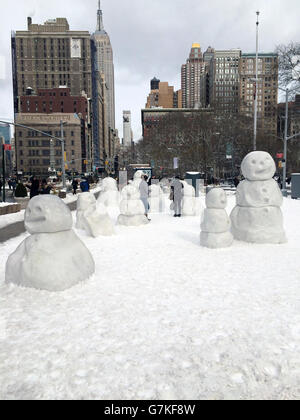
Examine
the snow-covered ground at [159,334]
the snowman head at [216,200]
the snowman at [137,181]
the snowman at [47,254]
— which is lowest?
the snow-covered ground at [159,334]

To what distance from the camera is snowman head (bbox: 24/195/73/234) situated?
540 centimetres

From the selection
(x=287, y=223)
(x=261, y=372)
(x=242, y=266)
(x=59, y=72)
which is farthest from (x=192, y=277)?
(x=59, y=72)

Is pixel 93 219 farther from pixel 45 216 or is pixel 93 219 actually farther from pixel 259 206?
pixel 259 206

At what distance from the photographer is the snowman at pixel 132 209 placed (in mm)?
11633

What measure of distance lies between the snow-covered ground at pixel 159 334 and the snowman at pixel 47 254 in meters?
0.20

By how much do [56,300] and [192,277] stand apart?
2.45 meters

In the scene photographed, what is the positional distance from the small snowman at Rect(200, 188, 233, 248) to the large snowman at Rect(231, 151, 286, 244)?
0.72m

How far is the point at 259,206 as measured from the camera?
8688mm

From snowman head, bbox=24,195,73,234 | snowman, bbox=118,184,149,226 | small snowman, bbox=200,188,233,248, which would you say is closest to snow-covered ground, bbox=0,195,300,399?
snowman head, bbox=24,195,73,234

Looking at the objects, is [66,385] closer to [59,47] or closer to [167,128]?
[167,128]

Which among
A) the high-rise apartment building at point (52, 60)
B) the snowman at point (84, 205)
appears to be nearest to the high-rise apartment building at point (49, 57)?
the high-rise apartment building at point (52, 60)

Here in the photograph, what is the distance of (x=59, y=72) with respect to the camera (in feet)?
410

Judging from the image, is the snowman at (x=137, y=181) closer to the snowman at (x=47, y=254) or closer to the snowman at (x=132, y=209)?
the snowman at (x=132, y=209)

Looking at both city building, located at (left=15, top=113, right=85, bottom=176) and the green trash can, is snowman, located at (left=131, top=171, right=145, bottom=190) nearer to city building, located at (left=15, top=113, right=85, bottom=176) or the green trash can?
the green trash can
